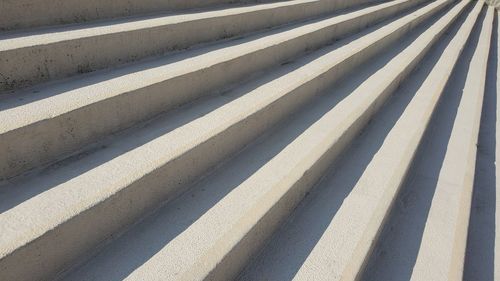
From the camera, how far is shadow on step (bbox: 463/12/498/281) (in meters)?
1.66

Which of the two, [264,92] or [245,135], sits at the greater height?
[264,92]

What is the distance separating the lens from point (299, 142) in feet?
6.25

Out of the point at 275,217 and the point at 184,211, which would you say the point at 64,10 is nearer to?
the point at 184,211

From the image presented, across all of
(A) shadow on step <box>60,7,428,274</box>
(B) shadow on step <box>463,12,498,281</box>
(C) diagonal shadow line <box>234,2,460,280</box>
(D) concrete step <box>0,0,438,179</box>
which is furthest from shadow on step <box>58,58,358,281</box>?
(B) shadow on step <box>463,12,498,281</box>

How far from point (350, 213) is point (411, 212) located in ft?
1.43

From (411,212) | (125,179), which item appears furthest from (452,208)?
(125,179)

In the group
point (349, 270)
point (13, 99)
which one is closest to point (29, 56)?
point (13, 99)

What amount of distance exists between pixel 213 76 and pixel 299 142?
24.3 inches

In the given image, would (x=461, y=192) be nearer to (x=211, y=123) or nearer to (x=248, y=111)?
(x=248, y=111)

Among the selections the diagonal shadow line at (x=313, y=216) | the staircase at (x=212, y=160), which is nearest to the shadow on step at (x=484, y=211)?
the staircase at (x=212, y=160)

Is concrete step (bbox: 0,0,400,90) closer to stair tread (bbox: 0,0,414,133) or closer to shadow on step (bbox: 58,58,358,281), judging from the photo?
stair tread (bbox: 0,0,414,133)

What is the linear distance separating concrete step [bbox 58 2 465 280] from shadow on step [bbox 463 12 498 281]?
82cm

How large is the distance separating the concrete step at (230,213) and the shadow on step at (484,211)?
816 mm

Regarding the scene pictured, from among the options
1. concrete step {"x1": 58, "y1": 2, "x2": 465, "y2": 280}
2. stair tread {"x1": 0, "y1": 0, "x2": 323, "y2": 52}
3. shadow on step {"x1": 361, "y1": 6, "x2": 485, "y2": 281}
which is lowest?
shadow on step {"x1": 361, "y1": 6, "x2": 485, "y2": 281}
